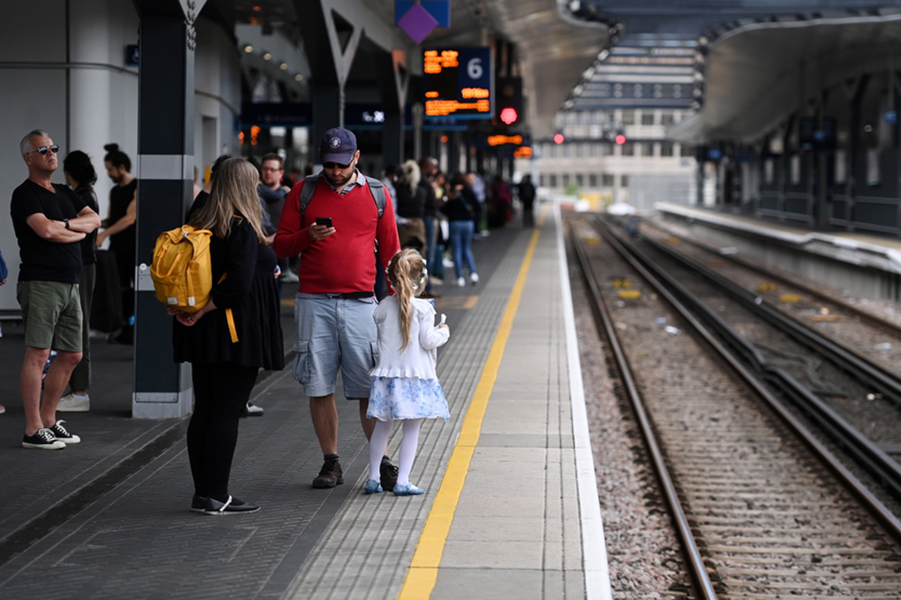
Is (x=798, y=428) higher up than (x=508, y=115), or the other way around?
(x=508, y=115)

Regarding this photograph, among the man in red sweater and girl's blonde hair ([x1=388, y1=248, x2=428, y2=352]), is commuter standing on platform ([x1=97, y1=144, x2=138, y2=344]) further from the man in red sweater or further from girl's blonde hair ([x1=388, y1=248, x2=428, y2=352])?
girl's blonde hair ([x1=388, y1=248, x2=428, y2=352])

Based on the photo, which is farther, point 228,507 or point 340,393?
point 340,393

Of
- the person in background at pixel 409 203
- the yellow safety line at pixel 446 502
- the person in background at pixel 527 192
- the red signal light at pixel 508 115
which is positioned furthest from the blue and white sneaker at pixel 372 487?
the person in background at pixel 527 192

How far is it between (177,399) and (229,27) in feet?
39.5

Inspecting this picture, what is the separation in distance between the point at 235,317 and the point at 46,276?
6.55 feet

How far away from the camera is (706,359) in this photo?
1738 cm

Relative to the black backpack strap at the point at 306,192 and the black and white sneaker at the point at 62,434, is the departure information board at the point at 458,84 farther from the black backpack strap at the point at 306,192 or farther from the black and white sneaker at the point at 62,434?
the black backpack strap at the point at 306,192

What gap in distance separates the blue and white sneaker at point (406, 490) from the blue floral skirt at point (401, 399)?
1.41 feet

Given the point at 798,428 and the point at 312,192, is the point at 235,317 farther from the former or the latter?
the point at 798,428

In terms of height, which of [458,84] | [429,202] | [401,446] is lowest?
[401,446]

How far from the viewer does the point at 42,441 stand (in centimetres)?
745

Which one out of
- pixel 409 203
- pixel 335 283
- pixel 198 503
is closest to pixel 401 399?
pixel 335 283

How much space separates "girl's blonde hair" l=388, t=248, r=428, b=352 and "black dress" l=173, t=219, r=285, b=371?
2.18 feet

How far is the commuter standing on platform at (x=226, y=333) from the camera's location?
19.3 feet
